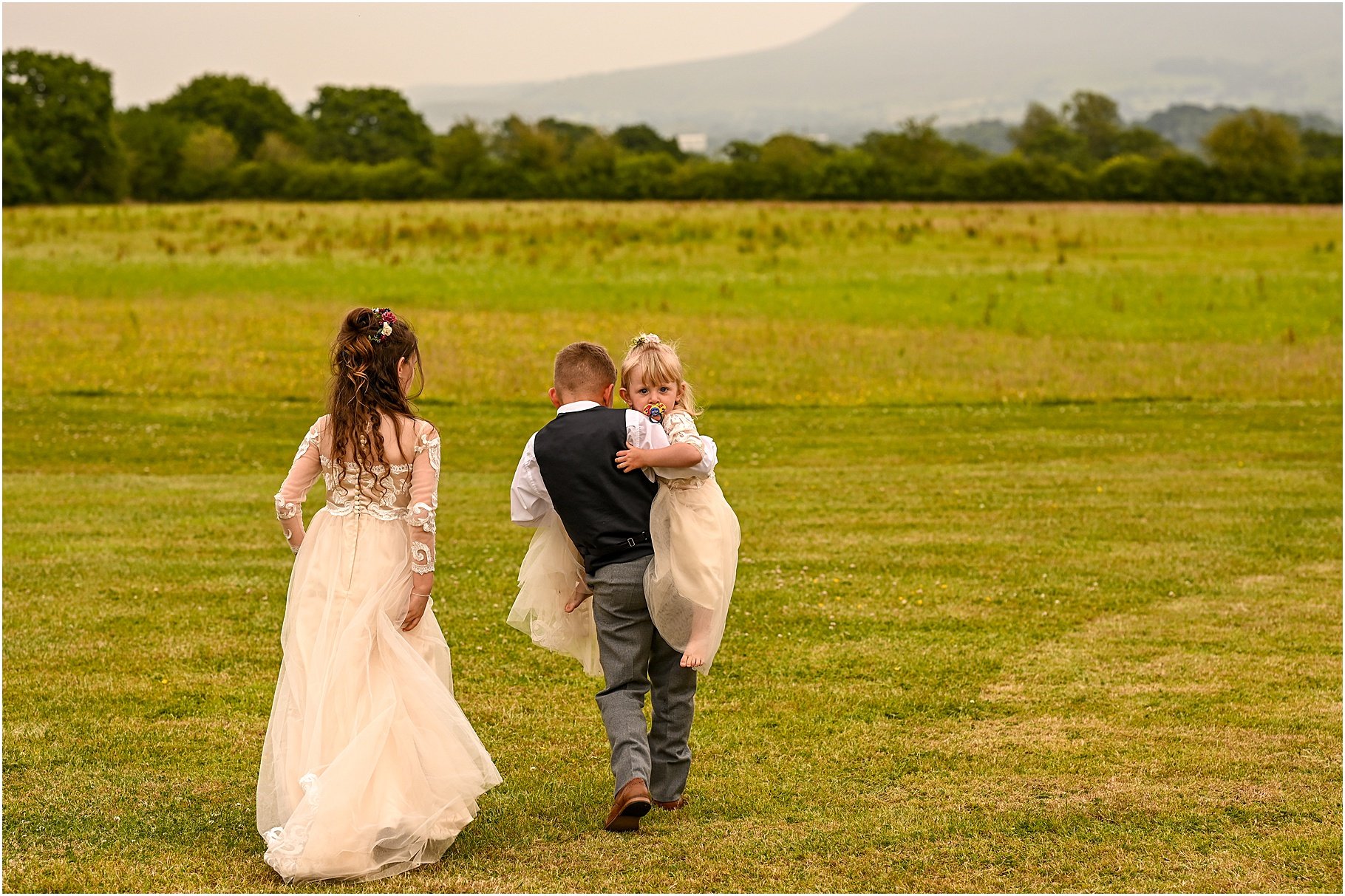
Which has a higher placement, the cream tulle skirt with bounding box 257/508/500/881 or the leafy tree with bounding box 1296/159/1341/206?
the leafy tree with bounding box 1296/159/1341/206

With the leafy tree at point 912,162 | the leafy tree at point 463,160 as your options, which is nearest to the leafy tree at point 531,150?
the leafy tree at point 463,160

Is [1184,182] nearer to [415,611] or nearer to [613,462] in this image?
[613,462]

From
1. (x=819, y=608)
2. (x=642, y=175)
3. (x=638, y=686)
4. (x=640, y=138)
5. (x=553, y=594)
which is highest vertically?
(x=640, y=138)

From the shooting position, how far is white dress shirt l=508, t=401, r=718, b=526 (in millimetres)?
5531

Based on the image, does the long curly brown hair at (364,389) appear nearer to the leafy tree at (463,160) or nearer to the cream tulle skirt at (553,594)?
the cream tulle skirt at (553,594)

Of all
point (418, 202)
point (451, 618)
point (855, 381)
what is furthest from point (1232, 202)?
point (451, 618)

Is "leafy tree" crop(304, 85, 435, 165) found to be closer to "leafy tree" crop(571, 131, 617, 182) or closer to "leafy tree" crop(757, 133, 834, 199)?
"leafy tree" crop(571, 131, 617, 182)

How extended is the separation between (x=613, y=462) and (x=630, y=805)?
54.8 inches

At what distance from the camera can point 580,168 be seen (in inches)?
2596

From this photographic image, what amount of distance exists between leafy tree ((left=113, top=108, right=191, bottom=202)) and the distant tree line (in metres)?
0.13

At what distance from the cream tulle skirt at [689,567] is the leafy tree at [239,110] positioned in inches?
4141

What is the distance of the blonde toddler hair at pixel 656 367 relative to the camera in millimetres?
5574

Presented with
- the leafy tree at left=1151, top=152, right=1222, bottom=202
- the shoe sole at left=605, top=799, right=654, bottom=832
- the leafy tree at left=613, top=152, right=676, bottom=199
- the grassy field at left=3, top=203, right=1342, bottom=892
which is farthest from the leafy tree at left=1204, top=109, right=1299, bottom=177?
the shoe sole at left=605, top=799, right=654, bottom=832

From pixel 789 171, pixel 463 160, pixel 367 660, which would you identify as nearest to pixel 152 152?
pixel 463 160
